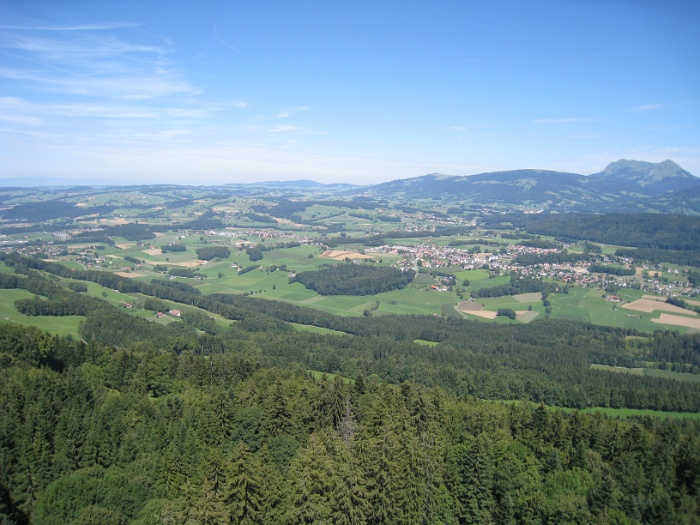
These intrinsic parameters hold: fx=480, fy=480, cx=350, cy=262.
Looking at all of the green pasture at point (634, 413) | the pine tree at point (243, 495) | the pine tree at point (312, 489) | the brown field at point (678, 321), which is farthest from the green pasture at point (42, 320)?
the brown field at point (678, 321)

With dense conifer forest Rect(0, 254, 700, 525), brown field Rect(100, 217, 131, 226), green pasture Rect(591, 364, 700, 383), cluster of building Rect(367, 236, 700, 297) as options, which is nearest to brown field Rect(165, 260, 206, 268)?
cluster of building Rect(367, 236, 700, 297)

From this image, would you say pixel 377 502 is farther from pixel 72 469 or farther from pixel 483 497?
pixel 72 469

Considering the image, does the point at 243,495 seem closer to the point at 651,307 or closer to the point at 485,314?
the point at 485,314

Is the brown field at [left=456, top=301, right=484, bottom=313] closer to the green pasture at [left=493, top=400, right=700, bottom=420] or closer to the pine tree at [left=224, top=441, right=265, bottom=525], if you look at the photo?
the green pasture at [left=493, top=400, right=700, bottom=420]

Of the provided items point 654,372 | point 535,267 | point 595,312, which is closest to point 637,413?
point 654,372

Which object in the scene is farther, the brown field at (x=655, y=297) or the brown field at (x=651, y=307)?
the brown field at (x=655, y=297)

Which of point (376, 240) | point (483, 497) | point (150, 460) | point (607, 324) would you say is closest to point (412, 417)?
point (483, 497)

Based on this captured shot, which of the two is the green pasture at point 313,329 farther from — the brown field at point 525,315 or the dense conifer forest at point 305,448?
the brown field at point 525,315
